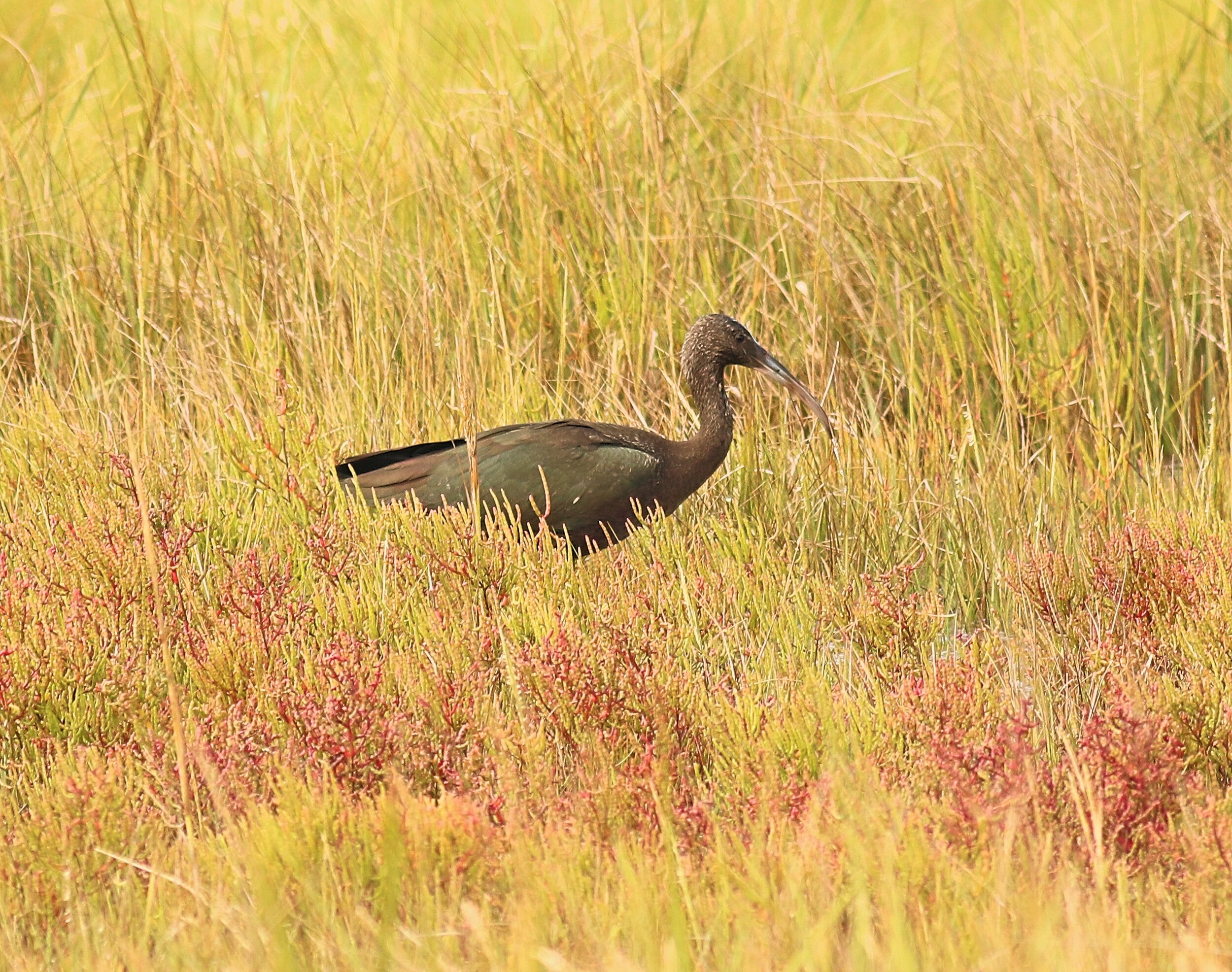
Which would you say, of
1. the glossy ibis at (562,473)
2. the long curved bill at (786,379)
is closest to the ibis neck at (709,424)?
the glossy ibis at (562,473)

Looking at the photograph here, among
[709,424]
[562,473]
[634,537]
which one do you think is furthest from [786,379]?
[562,473]

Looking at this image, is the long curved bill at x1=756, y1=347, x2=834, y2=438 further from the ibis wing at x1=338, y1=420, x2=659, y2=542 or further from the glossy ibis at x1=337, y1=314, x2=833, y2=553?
the ibis wing at x1=338, y1=420, x2=659, y2=542

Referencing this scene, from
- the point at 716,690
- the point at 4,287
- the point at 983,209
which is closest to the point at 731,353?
the point at 983,209

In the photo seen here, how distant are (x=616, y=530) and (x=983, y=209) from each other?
2085 millimetres

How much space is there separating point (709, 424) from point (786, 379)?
14.0 inches

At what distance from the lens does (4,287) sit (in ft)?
20.5

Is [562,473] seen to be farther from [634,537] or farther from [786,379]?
[786,379]

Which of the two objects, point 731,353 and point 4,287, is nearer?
point 731,353

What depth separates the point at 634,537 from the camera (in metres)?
4.98

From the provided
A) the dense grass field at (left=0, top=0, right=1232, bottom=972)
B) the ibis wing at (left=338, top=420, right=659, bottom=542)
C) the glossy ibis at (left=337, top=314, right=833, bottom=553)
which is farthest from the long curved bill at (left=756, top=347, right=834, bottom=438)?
the ibis wing at (left=338, top=420, right=659, bottom=542)

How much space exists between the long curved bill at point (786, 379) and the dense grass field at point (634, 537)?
14cm

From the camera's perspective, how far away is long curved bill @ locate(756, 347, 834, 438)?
5340 mm

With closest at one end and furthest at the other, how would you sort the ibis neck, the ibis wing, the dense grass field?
1. the dense grass field
2. the ibis wing
3. the ibis neck

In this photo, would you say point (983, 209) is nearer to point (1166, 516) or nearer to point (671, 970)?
point (1166, 516)
